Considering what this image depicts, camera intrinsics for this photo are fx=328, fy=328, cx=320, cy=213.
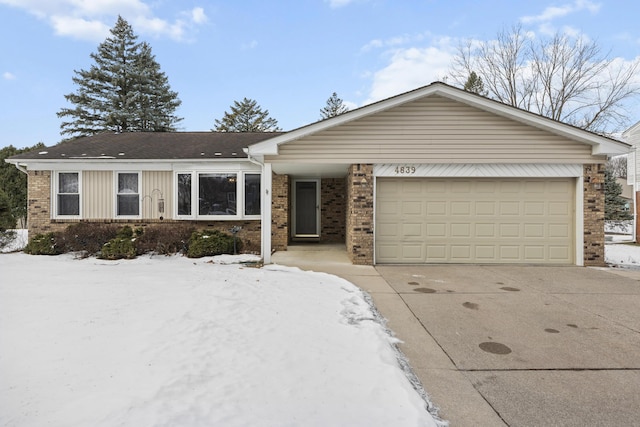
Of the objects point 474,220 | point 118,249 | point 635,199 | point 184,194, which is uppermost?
point 635,199

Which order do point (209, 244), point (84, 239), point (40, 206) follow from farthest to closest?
point (40, 206)
point (84, 239)
point (209, 244)

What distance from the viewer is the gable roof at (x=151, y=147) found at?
10.1m

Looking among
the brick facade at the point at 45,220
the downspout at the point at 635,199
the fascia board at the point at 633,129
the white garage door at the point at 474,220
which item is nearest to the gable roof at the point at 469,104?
the white garage door at the point at 474,220

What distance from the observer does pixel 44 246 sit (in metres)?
9.09

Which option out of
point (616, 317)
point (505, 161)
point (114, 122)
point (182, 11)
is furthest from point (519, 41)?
point (114, 122)

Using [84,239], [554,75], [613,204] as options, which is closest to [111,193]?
[84,239]

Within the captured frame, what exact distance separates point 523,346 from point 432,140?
18.2 feet

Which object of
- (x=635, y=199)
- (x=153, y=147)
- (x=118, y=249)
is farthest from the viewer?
(x=635, y=199)

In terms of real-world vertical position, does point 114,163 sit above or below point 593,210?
above

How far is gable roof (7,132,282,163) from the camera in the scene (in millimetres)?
10070

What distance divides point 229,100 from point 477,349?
37126mm

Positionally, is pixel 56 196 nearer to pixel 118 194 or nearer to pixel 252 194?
pixel 118 194

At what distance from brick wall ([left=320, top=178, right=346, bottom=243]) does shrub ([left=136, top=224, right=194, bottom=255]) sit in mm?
4700

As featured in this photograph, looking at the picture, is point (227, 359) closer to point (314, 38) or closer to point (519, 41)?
point (314, 38)
